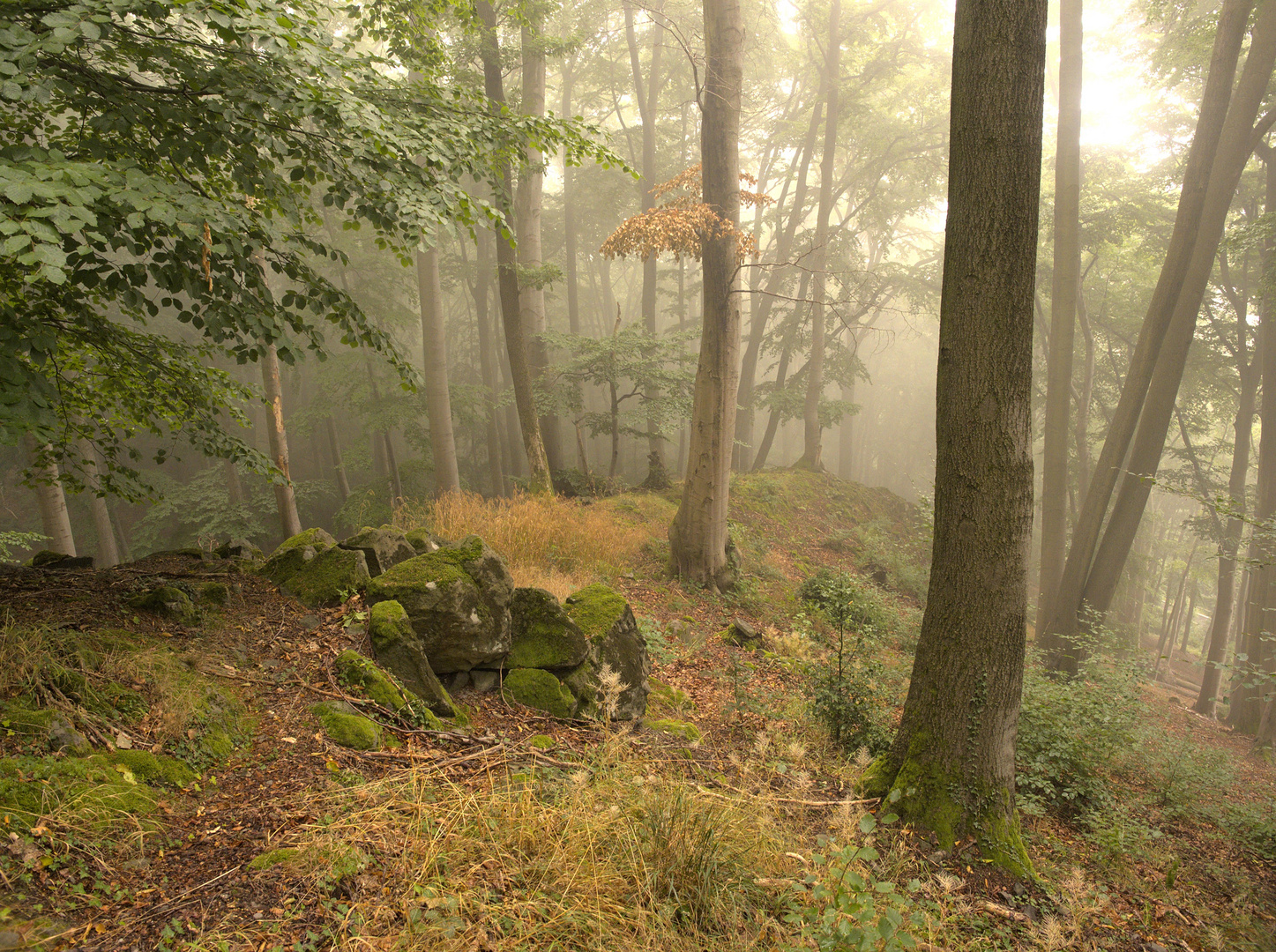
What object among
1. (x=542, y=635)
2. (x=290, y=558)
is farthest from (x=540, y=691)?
(x=290, y=558)

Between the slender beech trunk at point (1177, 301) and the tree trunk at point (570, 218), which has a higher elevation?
the tree trunk at point (570, 218)

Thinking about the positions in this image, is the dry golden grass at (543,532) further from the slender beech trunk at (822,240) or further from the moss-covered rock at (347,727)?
the slender beech trunk at (822,240)

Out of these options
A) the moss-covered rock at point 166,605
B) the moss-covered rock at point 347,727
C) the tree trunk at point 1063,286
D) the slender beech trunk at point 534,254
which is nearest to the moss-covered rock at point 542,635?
the moss-covered rock at point 347,727

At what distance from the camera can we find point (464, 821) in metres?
2.54

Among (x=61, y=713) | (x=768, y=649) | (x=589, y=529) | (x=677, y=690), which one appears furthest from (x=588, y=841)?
(x=589, y=529)

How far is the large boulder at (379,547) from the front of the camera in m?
5.04

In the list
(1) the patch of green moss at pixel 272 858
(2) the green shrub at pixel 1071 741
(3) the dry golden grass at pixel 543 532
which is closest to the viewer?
(1) the patch of green moss at pixel 272 858

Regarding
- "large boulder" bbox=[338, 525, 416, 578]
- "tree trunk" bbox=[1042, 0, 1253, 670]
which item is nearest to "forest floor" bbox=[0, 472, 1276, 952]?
"large boulder" bbox=[338, 525, 416, 578]

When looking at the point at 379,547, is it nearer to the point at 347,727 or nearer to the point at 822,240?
the point at 347,727

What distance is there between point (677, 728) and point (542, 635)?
1244mm

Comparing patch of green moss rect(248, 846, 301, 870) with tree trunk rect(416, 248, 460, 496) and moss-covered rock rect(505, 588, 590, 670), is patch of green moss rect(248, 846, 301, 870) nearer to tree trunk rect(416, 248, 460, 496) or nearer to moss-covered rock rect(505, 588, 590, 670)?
moss-covered rock rect(505, 588, 590, 670)

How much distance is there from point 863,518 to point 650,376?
7961 millimetres

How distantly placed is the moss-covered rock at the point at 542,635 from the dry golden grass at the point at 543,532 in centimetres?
165

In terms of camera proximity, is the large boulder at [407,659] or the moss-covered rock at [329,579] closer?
→ the large boulder at [407,659]
